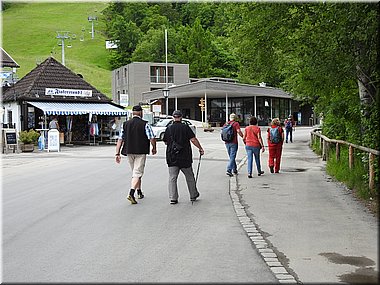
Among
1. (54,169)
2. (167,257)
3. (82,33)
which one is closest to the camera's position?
(167,257)

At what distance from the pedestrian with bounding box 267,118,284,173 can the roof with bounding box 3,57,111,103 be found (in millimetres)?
21126

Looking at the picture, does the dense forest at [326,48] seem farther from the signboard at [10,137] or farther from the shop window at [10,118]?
the shop window at [10,118]

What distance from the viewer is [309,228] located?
8.03 metres

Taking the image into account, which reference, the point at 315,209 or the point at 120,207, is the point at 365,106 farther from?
the point at 120,207

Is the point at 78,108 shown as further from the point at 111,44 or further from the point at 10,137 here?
the point at 111,44

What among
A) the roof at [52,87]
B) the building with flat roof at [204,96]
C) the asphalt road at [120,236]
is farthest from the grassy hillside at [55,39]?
the asphalt road at [120,236]

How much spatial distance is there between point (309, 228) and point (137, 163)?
13.1 ft

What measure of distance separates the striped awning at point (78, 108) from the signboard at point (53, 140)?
360 cm

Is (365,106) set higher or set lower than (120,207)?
higher

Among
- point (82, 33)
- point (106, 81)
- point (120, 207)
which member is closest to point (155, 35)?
point (106, 81)

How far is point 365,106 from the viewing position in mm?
12320

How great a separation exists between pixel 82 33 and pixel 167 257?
148720 mm

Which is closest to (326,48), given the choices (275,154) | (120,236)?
(275,154)

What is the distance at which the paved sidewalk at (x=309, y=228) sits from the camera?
5.90 metres
